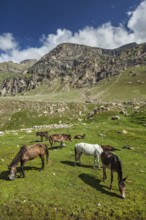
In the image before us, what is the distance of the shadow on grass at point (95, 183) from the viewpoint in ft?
71.5

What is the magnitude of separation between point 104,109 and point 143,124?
679 inches

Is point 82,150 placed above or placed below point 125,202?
above

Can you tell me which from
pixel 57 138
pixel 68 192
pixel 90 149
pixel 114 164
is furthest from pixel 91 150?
pixel 57 138

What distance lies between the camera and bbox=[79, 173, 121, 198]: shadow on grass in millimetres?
21797

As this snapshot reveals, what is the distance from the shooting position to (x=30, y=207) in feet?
65.6

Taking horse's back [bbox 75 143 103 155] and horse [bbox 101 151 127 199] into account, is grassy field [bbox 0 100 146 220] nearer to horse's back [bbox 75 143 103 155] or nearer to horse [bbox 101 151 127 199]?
horse [bbox 101 151 127 199]

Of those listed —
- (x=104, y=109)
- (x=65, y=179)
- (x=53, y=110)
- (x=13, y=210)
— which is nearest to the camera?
(x=13, y=210)

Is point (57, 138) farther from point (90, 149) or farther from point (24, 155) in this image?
point (24, 155)

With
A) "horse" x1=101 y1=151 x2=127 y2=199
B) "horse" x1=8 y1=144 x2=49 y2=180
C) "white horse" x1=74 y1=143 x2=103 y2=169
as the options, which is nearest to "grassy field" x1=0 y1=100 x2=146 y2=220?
"horse" x1=8 y1=144 x2=49 y2=180

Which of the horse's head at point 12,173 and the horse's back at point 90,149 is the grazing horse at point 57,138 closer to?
the horse's back at point 90,149

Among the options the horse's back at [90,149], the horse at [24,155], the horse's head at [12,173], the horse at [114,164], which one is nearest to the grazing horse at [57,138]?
the horse's back at [90,149]

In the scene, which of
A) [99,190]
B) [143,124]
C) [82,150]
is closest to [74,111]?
[143,124]

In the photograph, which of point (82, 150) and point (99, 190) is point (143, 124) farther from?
point (99, 190)

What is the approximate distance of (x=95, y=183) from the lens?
920 inches
